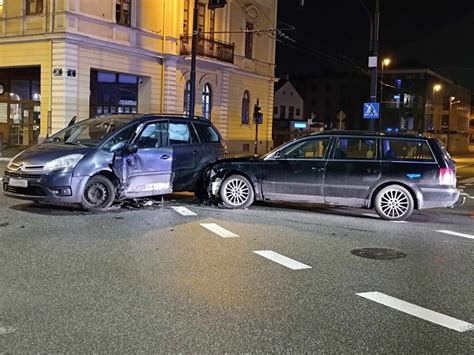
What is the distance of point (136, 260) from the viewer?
6867 mm

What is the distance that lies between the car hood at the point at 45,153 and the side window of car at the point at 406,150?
212 inches

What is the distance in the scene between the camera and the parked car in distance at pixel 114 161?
9797mm

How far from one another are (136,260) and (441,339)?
3627 millimetres

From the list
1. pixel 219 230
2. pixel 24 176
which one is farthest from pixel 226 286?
pixel 24 176

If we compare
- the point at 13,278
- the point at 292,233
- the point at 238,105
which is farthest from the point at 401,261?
the point at 238,105

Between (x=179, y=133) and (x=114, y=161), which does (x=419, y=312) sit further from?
(x=179, y=133)

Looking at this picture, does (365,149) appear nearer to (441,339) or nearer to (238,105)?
(441,339)

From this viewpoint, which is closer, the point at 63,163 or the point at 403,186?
the point at 63,163

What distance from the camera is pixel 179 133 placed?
460 inches

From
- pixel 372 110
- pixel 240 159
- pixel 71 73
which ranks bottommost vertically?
pixel 240 159

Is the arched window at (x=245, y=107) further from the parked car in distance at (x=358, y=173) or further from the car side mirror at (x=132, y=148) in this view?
the car side mirror at (x=132, y=148)

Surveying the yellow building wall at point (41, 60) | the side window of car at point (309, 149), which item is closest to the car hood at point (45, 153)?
the side window of car at point (309, 149)

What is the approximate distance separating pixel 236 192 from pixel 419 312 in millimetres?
6388

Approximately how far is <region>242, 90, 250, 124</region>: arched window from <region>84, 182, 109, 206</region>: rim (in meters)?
29.1
